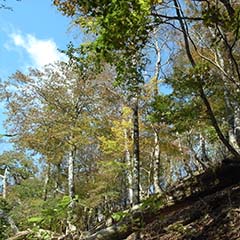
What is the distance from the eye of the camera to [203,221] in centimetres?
573

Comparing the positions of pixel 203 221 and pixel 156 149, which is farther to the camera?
pixel 156 149

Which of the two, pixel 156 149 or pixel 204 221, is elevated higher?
pixel 156 149

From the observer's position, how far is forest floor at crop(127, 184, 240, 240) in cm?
516

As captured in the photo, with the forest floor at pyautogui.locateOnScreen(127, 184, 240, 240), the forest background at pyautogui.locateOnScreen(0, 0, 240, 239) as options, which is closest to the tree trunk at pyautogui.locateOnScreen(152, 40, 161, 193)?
the forest background at pyautogui.locateOnScreen(0, 0, 240, 239)

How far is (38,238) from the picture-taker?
5812 mm

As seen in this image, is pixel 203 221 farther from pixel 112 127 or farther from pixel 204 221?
pixel 112 127

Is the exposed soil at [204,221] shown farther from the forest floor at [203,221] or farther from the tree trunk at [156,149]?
the tree trunk at [156,149]

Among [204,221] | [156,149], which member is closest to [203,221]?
[204,221]

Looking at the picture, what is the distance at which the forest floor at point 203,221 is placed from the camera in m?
5.16

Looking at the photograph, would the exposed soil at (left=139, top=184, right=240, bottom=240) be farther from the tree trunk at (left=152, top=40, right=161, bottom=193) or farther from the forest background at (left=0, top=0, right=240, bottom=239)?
the tree trunk at (left=152, top=40, right=161, bottom=193)

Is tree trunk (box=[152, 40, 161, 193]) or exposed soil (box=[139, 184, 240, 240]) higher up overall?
tree trunk (box=[152, 40, 161, 193])

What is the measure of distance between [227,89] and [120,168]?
771cm

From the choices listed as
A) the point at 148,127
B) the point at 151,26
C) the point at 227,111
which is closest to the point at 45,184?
the point at 148,127

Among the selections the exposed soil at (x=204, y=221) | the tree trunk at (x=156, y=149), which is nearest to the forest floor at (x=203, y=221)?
the exposed soil at (x=204, y=221)
